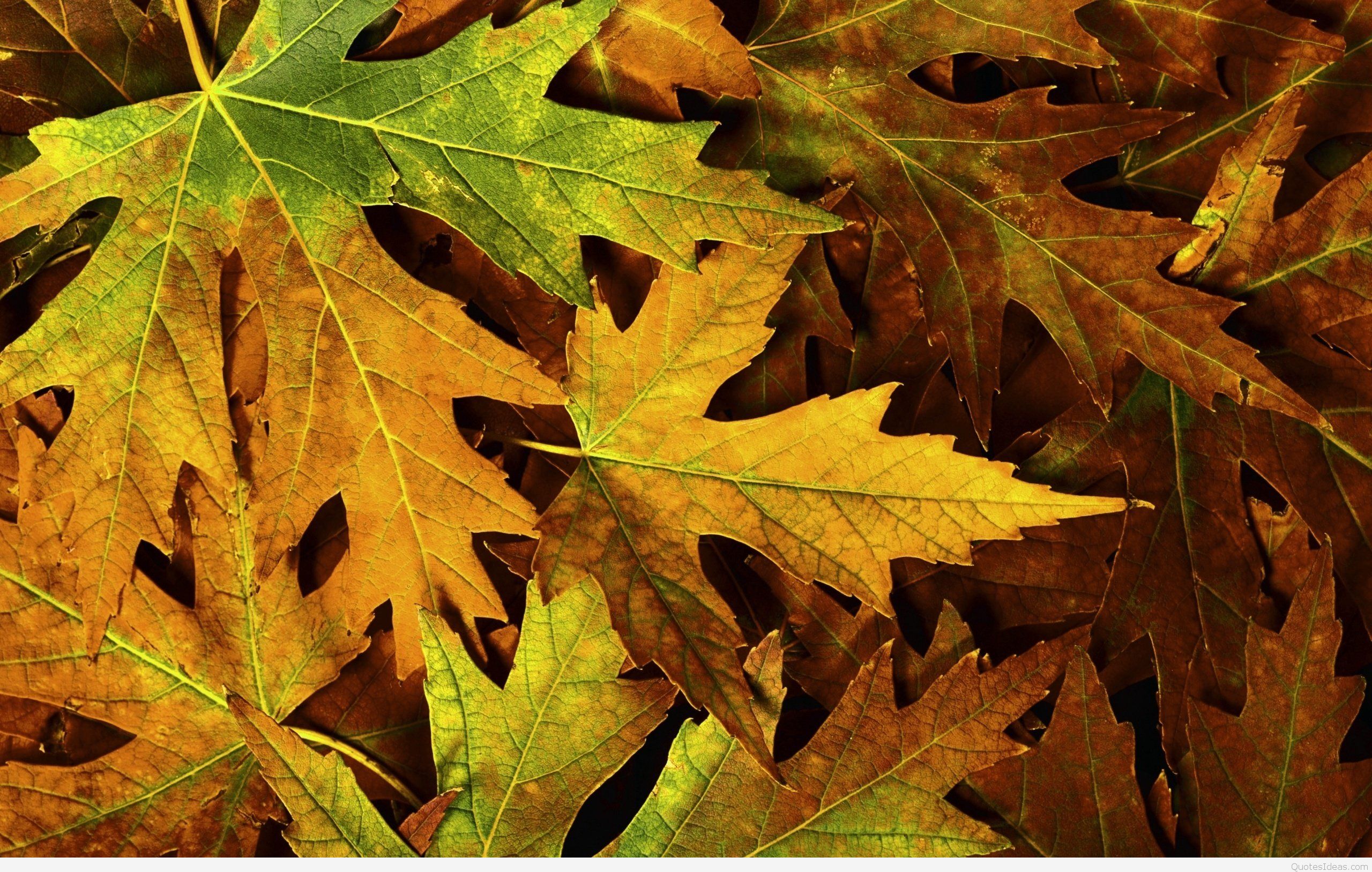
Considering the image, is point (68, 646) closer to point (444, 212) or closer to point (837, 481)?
point (444, 212)

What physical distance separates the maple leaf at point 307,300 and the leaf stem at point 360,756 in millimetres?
162

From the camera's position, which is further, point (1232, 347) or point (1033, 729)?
point (1033, 729)

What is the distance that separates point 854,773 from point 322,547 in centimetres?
43

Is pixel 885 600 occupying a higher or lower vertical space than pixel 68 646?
lower

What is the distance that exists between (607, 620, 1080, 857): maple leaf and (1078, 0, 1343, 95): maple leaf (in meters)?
0.43

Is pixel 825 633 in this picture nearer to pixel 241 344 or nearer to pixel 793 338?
pixel 793 338

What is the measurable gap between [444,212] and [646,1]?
202mm

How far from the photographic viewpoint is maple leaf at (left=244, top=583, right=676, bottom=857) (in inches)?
25.8

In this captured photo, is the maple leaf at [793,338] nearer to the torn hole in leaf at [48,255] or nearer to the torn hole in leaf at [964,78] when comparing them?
the torn hole in leaf at [964,78]

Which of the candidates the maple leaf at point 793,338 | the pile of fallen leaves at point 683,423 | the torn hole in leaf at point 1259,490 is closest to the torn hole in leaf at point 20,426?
the pile of fallen leaves at point 683,423

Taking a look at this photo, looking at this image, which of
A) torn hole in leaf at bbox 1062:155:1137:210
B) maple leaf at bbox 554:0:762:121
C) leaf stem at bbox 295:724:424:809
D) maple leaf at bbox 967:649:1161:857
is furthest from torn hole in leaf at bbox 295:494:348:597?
torn hole in leaf at bbox 1062:155:1137:210

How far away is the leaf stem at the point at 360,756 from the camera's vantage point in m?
0.72

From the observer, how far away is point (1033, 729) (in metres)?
0.74

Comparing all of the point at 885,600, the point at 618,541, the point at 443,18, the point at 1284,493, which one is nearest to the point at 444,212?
the point at 443,18
